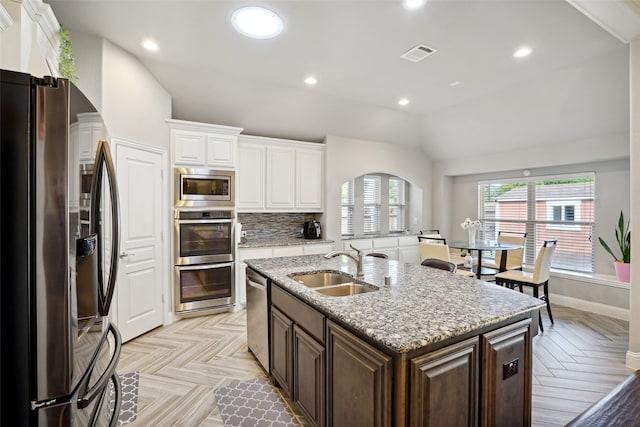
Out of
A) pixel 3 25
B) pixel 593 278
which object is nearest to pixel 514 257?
pixel 593 278

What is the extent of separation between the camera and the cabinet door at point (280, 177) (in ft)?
15.5

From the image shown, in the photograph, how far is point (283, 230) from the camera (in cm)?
527

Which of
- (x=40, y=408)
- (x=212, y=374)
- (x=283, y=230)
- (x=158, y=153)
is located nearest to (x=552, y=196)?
(x=283, y=230)

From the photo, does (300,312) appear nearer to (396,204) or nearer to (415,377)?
(415,377)

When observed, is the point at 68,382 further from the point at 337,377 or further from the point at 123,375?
the point at 123,375

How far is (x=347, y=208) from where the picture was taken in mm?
5961

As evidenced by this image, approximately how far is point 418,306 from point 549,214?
466cm

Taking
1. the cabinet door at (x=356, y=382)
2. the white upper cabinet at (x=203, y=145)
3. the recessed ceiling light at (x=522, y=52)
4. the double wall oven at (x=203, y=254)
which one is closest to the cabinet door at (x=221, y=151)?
the white upper cabinet at (x=203, y=145)

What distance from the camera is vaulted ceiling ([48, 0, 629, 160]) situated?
257cm

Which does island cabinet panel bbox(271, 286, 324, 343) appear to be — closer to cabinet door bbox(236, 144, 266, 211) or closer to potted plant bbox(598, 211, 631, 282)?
cabinet door bbox(236, 144, 266, 211)

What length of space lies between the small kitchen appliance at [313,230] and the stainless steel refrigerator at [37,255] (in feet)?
14.1

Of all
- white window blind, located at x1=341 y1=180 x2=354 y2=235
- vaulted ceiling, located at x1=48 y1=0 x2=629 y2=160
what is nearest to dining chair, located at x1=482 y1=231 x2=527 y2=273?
vaulted ceiling, located at x1=48 y1=0 x2=629 y2=160

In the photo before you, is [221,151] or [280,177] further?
[280,177]

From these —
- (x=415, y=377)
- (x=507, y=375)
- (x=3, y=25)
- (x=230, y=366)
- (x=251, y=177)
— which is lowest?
(x=230, y=366)
